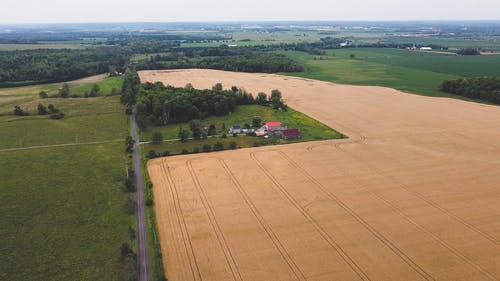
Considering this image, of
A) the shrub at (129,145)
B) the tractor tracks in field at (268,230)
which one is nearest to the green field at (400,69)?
the tractor tracks in field at (268,230)

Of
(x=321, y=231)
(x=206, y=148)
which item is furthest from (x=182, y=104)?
(x=321, y=231)

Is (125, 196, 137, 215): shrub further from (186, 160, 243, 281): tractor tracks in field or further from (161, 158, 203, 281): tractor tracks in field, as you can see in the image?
(186, 160, 243, 281): tractor tracks in field

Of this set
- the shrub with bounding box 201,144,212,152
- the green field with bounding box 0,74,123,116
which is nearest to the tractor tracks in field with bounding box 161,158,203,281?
the shrub with bounding box 201,144,212,152

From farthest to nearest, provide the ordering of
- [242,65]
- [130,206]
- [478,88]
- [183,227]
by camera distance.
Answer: [242,65] < [478,88] < [130,206] < [183,227]

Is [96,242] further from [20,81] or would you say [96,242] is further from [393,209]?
[20,81]

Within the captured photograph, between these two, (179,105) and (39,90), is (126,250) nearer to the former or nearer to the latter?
(179,105)

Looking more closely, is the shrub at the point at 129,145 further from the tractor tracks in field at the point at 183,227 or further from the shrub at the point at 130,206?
the shrub at the point at 130,206
